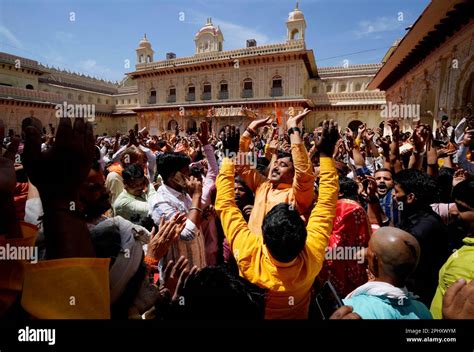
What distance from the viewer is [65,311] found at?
996 millimetres

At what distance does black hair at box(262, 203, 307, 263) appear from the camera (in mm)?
1323

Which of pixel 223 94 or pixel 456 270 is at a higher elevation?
pixel 223 94

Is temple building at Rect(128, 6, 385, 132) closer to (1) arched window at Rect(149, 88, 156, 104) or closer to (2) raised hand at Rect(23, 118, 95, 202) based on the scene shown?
(1) arched window at Rect(149, 88, 156, 104)

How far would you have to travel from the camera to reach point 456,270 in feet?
4.99

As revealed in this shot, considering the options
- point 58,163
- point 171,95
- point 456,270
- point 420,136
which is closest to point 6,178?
point 58,163

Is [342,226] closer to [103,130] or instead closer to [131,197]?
[131,197]

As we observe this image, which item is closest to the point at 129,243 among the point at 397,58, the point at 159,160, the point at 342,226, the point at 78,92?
the point at 159,160

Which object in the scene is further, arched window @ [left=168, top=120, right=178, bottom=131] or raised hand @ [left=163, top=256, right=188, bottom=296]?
arched window @ [left=168, top=120, right=178, bottom=131]

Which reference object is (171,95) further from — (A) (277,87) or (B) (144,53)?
(A) (277,87)

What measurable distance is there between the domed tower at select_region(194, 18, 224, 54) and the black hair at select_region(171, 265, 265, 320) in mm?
24704

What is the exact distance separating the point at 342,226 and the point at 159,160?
5.16 feet

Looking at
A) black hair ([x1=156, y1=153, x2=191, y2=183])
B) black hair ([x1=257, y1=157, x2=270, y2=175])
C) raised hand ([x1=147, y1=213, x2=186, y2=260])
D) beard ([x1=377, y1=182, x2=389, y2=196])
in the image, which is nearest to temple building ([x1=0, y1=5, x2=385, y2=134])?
black hair ([x1=257, y1=157, x2=270, y2=175])

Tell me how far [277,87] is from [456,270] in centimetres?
2369

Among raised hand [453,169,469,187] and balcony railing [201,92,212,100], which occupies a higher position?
balcony railing [201,92,212,100]
